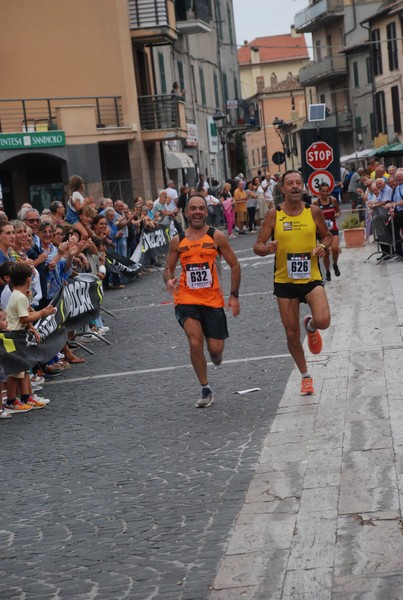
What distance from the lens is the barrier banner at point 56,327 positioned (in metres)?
12.2

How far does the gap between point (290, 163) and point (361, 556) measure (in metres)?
114

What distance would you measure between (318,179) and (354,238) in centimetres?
507

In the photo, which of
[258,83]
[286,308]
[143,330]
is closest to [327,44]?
[258,83]

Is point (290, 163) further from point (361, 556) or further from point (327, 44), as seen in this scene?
point (361, 556)

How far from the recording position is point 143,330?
1781 cm

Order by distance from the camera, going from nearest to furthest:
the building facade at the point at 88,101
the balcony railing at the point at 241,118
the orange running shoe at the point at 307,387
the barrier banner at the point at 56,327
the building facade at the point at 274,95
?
the orange running shoe at the point at 307,387
the barrier banner at the point at 56,327
the building facade at the point at 88,101
the balcony railing at the point at 241,118
the building facade at the point at 274,95

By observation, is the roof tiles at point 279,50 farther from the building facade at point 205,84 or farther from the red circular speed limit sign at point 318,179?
the red circular speed limit sign at point 318,179

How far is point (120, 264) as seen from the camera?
25625 mm

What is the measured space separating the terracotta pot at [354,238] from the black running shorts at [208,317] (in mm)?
17819

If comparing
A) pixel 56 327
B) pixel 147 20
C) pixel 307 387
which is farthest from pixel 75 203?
pixel 147 20

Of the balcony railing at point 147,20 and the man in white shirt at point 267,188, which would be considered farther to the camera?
the man in white shirt at point 267,188

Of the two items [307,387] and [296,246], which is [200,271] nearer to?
[296,246]

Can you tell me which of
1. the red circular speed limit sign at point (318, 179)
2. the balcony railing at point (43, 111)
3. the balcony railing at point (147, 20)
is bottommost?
the red circular speed limit sign at point (318, 179)

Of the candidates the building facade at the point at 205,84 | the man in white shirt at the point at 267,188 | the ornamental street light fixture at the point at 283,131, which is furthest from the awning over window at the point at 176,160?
the ornamental street light fixture at the point at 283,131
